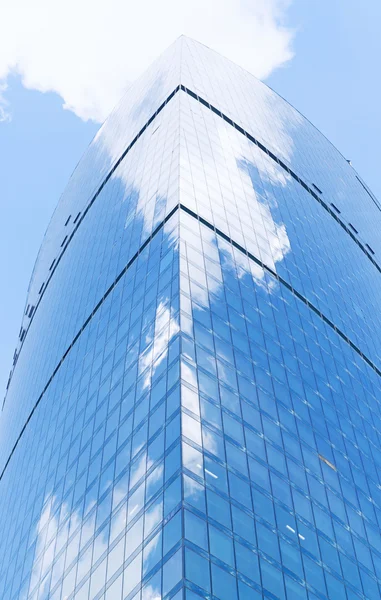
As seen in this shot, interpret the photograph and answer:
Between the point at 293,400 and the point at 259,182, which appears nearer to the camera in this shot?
the point at 293,400

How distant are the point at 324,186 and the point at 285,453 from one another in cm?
5889

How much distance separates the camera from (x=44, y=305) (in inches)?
3553

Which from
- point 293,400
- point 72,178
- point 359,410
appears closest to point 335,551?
point 293,400

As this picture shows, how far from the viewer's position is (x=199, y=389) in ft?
134

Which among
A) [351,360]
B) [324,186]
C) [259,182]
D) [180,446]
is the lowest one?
[180,446]

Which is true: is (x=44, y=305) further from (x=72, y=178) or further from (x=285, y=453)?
(x=285, y=453)

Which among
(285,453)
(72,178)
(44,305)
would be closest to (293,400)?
(285,453)

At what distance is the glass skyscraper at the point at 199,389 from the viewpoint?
118ft

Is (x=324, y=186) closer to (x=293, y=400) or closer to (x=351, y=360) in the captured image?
(x=351, y=360)

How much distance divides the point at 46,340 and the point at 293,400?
3598cm

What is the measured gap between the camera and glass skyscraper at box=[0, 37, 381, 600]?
1412 inches

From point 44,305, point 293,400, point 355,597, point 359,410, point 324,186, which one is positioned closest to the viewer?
point 355,597

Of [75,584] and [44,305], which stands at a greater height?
[44,305]

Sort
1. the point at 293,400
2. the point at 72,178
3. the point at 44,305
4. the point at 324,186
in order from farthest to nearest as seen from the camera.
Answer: the point at 72,178
the point at 324,186
the point at 44,305
the point at 293,400
